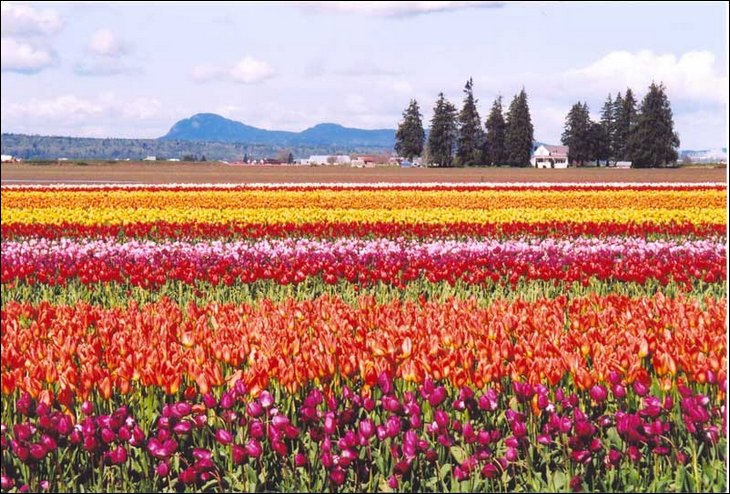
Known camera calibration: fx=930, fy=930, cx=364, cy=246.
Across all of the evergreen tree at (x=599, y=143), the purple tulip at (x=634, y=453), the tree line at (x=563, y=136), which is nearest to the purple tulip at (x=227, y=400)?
the purple tulip at (x=634, y=453)

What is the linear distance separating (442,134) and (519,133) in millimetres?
7175

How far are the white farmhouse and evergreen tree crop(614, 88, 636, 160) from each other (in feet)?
120

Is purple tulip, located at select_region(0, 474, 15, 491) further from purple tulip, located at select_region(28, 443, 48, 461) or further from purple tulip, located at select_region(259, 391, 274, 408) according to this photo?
purple tulip, located at select_region(259, 391, 274, 408)

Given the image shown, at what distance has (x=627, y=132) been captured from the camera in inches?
2736

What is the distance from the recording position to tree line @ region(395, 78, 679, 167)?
64.3 meters

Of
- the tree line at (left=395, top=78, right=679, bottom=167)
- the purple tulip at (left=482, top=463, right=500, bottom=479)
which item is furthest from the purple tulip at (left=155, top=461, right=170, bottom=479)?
the tree line at (left=395, top=78, right=679, bottom=167)

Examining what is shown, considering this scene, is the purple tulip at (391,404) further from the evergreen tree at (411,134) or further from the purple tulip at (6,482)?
the evergreen tree at (411,134)

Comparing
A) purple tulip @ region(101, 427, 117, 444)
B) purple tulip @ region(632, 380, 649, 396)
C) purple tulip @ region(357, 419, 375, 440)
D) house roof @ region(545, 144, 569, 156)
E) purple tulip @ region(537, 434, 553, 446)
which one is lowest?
purple tulip @ region(537, 434, 553, 446)

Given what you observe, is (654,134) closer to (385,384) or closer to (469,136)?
(469,136)

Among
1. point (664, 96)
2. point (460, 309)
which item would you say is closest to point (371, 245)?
point (460, 309)

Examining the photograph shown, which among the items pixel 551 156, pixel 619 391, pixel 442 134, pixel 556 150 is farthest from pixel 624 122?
pixel 619 391

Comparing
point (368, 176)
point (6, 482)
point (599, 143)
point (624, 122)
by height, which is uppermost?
point (624, 122)

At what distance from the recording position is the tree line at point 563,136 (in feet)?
211

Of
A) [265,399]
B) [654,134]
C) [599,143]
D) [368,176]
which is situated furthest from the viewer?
[599,143]
